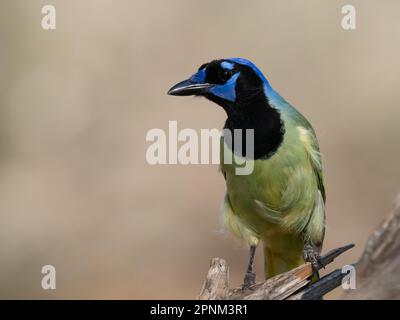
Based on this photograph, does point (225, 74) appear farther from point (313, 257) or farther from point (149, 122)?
point (149, 122)

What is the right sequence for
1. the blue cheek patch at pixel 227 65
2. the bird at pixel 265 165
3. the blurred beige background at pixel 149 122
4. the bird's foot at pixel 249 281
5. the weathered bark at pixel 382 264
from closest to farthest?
the weathered bark at pixel 382 264, the bird's foot at pixel 249 281, the bird at pixel 265 165, the blue cheek patch at pixel 227 65, the blurred beige background at pixel 149 122

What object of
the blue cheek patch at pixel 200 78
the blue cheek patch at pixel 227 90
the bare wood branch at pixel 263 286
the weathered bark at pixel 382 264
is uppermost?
the blue cheek patch at pixel 200 78

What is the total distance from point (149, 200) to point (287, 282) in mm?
4988

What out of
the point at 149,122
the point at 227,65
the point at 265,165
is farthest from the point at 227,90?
the point at 149,122

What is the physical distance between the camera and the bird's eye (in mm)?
6742

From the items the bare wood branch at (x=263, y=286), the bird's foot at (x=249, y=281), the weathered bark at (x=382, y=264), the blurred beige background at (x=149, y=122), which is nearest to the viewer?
the weathered bark at (x=382, y=264)

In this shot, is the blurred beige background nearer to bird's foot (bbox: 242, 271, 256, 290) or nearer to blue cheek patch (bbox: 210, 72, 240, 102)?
bird's foot (bbox: 242, 271, 256, 290)

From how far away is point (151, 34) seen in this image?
1131 centimetres

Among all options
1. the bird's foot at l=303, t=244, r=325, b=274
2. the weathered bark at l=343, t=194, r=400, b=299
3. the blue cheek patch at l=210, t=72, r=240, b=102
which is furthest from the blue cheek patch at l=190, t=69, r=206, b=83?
the weathered bark at l=343, t=194, r=400, b=299

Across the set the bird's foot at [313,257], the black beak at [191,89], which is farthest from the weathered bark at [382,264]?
the black beak at [191,89]

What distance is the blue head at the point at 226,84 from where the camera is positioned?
675cm

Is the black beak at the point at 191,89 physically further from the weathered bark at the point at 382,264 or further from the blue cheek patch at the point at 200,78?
the weathered bark at the point at 382,264

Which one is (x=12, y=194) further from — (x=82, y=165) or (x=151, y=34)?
(x=151, y=34)
